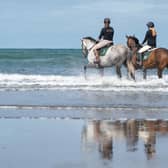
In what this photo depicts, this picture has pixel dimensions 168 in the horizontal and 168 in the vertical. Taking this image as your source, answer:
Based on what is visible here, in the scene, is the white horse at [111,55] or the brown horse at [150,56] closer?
the brown horse at [150,56]

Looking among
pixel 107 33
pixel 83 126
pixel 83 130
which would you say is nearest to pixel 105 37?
pixel 107 33

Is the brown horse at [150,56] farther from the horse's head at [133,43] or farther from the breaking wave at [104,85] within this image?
the breaking wave at [104,85]

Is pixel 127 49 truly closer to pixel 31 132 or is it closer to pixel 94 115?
pixel 94 115

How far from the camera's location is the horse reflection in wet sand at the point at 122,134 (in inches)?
340

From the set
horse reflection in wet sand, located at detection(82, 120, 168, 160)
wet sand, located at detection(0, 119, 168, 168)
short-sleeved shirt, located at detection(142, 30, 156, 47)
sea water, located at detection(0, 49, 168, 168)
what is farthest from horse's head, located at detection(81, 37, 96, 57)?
horse reflection in wet sand, located at detection(82, 120, 168, 160)

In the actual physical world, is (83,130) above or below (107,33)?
below

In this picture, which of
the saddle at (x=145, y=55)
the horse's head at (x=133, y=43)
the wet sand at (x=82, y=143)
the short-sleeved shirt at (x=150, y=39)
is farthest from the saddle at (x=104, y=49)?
the wet sand at (x=82, y=143)

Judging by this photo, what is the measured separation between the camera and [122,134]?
397 inches

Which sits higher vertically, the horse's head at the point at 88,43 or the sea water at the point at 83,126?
the horse's head at the point at 88,43

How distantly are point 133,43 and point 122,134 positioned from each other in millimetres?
11600

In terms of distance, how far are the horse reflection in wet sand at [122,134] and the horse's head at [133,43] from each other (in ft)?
32.4

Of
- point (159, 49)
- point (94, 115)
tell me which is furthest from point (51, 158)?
point (159, 49)

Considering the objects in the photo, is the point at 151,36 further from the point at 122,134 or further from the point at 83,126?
the point at 122,134

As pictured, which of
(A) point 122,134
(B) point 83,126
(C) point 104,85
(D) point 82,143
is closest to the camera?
(D) point 82,143
